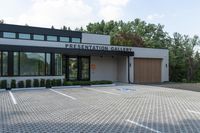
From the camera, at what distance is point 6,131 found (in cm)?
669

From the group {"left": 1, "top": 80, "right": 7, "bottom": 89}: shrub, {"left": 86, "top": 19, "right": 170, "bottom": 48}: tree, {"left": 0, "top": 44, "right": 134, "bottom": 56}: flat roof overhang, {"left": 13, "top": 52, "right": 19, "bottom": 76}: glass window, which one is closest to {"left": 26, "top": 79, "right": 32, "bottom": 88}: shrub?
{"left": 13, "top": 52, "right": 19, "bottom": 76}: glass window

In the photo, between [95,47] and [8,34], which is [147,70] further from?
[8,34]

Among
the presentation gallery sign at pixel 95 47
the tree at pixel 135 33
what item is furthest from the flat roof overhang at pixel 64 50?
the tree at pixel 135 33

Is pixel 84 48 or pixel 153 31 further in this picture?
pixel 153 31

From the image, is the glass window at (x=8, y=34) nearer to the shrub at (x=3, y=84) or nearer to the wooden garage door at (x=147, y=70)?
the shrub at (x=3, y=84)

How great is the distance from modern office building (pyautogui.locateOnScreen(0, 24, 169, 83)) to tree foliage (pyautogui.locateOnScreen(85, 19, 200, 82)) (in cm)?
680

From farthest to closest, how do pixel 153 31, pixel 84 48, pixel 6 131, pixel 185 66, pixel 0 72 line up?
1. pixel 153 31
2. pixel 185 66
3. pixel 84 48
4. pixel 0 72
5. pixel 6 131

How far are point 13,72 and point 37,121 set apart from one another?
12253mm

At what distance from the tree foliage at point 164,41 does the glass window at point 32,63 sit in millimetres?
17690

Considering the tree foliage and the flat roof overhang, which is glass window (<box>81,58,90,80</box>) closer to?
the flat roof overhang

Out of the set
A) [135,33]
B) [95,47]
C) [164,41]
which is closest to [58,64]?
[95,47]

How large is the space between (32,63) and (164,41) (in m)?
28.0

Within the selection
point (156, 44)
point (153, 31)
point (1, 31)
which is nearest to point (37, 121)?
point (1, 31)

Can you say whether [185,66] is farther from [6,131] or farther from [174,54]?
[6,131]
